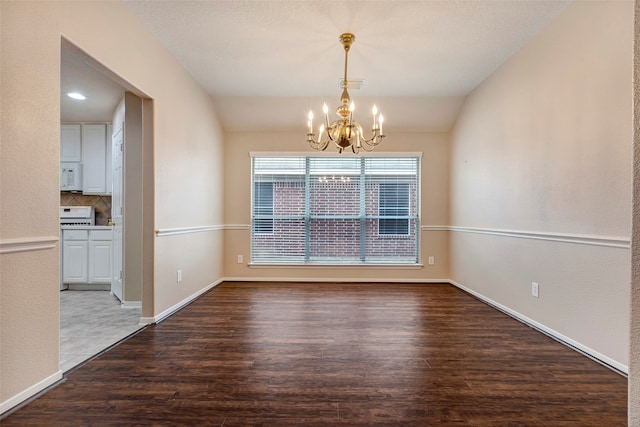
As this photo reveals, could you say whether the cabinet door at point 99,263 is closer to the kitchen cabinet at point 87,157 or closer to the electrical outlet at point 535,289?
the kitchen cabinet at point 87,157

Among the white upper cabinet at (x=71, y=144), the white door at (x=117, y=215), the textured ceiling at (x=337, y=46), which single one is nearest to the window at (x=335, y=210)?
the textured ceiling at (x=337, y=46)

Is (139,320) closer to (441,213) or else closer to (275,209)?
(275,209)

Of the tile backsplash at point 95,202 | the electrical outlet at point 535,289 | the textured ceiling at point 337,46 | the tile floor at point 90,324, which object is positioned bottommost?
the tile floor at point 90,324

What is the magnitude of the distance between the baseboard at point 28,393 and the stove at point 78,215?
332cm

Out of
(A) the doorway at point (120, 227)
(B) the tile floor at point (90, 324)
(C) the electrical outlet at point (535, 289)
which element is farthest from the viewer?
(C) the electrical outlet at point (535, 289)

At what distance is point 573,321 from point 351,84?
3.04 m

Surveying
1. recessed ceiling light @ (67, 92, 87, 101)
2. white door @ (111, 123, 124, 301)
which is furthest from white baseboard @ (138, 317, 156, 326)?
recessed ceiling light @ (67, 92, 87, 101)

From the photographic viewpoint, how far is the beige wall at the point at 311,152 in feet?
16.1

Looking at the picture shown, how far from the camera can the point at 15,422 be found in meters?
1.52

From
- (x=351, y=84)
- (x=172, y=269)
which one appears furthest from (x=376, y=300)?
(x=351, y=84)

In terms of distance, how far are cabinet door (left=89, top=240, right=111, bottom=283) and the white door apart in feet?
0.96

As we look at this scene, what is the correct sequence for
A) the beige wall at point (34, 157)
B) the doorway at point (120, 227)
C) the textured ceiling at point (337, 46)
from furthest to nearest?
the doorway at point (120, 227) < the textured ceiling at point (337, 46) < the beige wall at point (34, 157)

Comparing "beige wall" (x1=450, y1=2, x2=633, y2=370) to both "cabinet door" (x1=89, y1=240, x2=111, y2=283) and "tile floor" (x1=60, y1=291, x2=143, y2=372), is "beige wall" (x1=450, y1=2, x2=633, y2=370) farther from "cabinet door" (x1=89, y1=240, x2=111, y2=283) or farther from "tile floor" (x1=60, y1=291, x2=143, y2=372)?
"cabinet door" (x1=89, y1=240, x2=111, y2=283)

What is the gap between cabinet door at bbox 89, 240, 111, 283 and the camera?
4203mm
